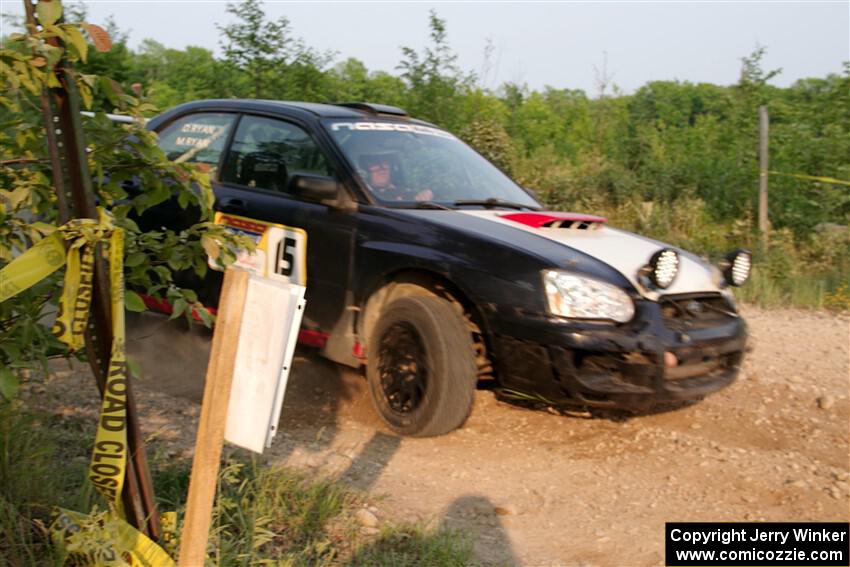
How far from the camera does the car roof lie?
5500 mm

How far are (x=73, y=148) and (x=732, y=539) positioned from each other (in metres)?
3.02

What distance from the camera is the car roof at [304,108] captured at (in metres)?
5.50

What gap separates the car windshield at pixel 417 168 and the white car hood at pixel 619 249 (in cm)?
34

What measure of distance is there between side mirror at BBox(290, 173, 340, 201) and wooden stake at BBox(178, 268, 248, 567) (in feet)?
8.63

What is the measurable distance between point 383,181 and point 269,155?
0.84 metres

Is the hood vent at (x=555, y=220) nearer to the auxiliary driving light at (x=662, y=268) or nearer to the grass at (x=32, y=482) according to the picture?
the auxiliary driving light at (x=662, y=268)

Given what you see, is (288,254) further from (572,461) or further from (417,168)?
(572,461)

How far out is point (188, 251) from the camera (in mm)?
2783

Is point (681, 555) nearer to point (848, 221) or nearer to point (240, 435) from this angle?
point (240, 435)

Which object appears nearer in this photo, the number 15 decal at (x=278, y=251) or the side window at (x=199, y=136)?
the number 15 decal at (x=278, y=251)

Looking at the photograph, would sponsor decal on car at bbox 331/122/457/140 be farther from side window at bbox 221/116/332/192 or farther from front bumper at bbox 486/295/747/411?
front bumper at bbox 486/295/747/411

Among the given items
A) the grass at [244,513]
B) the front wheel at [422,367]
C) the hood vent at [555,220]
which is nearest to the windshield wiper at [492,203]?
the hood vent at [555,220]

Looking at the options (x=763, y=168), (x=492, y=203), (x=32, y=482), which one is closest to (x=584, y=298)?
(x=492, y=203)

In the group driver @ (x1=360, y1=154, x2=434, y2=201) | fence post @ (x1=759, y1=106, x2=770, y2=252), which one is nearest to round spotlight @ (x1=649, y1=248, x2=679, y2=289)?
driver @ (x1=360, y1=154, x2=434, y2=201)
